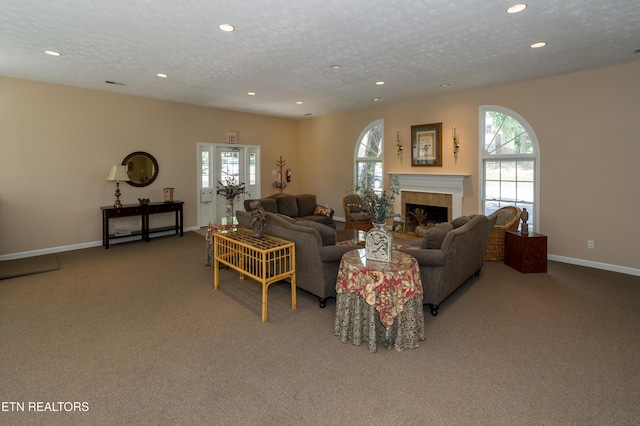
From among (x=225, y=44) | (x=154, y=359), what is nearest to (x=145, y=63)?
(x=225, y=44)

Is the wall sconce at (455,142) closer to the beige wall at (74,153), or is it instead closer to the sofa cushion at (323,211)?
the sofa cushion at (323,211)

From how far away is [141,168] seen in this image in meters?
6.82

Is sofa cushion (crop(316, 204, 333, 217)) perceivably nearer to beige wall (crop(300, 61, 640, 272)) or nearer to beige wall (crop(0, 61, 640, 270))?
beige wall (crop(0, 61, 640, 270))

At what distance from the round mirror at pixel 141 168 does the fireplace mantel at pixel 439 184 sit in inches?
199

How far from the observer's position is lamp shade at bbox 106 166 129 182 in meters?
6.18

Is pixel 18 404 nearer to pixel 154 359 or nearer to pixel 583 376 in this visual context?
pixel 154 359

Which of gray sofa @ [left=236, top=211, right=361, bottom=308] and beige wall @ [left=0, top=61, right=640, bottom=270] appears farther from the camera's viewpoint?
beige wall @ [left=0, top=61, right=640, bottom=270]

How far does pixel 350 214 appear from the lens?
23.6ft

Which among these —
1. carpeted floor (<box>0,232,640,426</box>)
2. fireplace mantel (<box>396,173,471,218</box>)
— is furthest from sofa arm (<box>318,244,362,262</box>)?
fireplace mantel (<box>396,173,471,218</box>)

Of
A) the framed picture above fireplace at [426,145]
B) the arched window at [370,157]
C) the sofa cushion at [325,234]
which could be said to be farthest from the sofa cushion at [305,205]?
the sofa cushion at [325,234]

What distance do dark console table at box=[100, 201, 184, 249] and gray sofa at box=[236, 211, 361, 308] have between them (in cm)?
393

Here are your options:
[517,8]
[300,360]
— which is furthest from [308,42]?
[300,360]

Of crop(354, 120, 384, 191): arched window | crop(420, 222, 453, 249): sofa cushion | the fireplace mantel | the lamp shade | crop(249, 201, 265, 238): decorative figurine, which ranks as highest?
crop(354, 120, 384, 191): arched window

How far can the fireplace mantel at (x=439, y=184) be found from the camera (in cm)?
639
